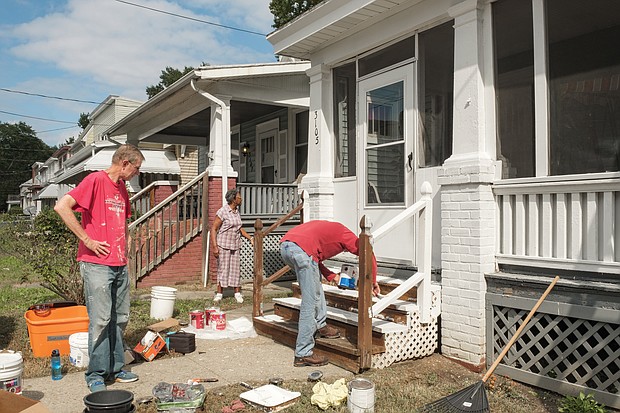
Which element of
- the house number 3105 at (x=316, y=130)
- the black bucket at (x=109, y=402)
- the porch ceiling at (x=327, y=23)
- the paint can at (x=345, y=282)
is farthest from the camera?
the house number 3105 at (x=316, y=130)

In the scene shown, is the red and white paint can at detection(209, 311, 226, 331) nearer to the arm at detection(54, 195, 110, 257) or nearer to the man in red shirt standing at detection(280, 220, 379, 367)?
the man in red shirt standing at detection(280, 220, 379, 367)

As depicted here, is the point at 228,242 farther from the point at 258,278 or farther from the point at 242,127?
the point at 242,127

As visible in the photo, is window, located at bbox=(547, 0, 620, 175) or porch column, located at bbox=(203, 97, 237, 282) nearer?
window, located at bbox=(547, 0, 620, 175)

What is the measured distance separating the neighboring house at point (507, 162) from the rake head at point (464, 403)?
913 millimetres

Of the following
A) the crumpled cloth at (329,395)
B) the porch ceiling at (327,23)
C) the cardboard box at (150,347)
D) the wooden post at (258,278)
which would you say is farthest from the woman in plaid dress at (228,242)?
the crumpled cloth at (329,395)

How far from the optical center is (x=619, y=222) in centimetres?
410

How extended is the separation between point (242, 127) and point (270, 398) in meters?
11.7

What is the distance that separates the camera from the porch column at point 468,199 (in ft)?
16.2

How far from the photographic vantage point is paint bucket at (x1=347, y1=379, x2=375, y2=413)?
3.86 metres

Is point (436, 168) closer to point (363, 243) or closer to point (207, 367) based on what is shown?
point (363, 243)

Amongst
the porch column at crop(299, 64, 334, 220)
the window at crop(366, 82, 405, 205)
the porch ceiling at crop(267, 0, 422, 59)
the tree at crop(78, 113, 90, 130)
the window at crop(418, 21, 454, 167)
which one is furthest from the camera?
the tree at crop(78, 113, 90, 130)

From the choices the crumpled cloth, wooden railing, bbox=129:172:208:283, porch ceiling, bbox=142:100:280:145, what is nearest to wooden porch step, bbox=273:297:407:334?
the crumpled cloth

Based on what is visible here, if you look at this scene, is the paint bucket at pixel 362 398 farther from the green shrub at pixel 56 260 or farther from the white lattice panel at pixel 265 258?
the white lattice panel at pixel 265 258

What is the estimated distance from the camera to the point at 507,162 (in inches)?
198
